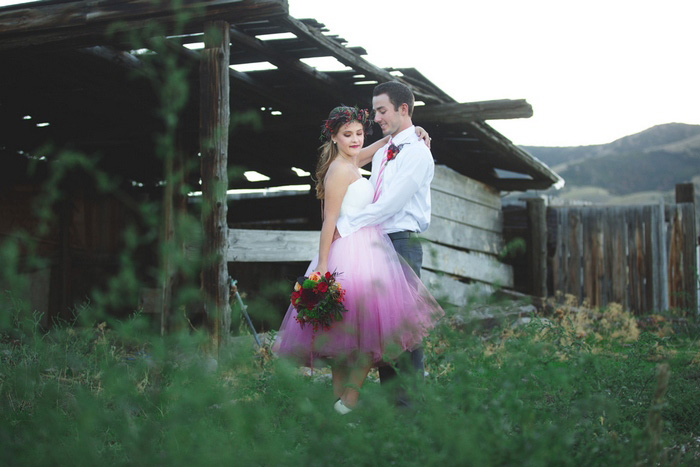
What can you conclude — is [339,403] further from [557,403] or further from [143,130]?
[143,130]

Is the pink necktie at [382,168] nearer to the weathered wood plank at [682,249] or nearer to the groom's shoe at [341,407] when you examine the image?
the groom's shoe at [341,407]

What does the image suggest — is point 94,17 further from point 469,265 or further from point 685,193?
point 685,193

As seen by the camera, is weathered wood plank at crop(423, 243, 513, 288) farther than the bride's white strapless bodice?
Yes

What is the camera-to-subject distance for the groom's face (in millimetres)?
4199

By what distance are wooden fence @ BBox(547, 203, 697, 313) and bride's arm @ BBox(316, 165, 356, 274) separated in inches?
292

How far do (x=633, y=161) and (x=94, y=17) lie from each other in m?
53.0

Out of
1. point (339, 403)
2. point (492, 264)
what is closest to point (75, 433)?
point (339, 403)

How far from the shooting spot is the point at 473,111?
736cm

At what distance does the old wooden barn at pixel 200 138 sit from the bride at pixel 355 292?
2.42ft

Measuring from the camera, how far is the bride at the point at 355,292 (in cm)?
378

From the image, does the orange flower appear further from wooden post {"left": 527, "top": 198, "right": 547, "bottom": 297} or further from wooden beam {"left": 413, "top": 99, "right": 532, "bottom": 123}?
wooden post {"left": 527, "top": 198, "right": 547, "bottom": 297}

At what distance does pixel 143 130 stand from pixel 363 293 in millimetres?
6067

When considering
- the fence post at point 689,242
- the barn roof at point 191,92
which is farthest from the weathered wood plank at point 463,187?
the fence post at point 689,242

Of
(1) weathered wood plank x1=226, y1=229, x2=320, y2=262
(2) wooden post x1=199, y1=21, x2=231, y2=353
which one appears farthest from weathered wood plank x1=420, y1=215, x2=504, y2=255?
(2) wooden post x1=199, y1=21, x2=231, y2=353
